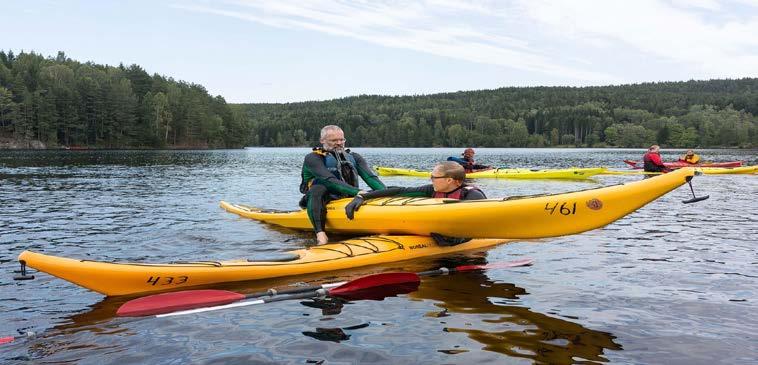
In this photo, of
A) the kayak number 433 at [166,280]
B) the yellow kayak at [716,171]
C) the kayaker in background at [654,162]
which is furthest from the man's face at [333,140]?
the kayaker in background at [654,162]

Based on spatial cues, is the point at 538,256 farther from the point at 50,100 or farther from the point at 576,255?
the point at 50,100

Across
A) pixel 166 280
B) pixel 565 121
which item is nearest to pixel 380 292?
pixel 166 280

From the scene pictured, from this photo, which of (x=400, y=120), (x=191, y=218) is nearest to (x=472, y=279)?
(x=191, y=218)

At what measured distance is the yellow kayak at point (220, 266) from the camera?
20.9 ft

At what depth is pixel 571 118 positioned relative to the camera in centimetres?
16312

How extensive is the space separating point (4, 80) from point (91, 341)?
383ft

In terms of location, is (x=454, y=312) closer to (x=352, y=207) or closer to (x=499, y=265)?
(x=499, y=265)

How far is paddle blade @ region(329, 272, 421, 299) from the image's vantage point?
683cm

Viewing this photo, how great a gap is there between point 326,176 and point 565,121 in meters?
164

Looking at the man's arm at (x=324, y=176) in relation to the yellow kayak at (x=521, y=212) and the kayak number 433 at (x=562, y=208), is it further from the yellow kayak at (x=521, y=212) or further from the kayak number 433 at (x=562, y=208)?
the kayak number 433 at (x=562, y=208)

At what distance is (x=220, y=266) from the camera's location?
7.22 meters

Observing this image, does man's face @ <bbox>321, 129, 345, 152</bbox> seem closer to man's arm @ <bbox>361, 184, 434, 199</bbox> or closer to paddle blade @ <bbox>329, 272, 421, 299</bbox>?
man's arm @ <bbox>361, 184, 434, 199</bbox>

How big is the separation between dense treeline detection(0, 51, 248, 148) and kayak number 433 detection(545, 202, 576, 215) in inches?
4013

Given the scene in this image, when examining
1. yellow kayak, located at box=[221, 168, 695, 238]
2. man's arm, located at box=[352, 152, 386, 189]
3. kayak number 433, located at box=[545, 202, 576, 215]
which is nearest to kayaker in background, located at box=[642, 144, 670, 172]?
man's arm, located at box=[352, 152, 386, 189]
